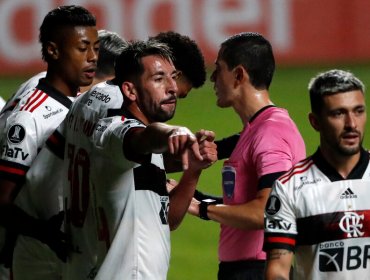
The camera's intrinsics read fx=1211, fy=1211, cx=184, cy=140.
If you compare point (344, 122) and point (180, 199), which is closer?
point (344, 122)

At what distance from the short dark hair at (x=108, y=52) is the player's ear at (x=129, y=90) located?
1.71 meters

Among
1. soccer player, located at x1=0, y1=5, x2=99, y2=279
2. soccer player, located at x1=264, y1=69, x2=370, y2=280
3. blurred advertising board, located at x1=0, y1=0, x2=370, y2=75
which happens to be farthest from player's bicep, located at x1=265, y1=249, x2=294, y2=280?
blurred advertising board, located at x1=0, y1=0, x2=370, y2=75

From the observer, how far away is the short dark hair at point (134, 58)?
561cm

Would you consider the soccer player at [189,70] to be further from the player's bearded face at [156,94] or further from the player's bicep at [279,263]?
the player's bicep at [279,263]

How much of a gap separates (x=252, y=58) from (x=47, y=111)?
3.82 ft

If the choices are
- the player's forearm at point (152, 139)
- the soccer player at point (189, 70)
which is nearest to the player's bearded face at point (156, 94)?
the player's forearm at point (152, 139)

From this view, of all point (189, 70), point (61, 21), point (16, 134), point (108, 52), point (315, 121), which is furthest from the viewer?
point (108, 52)

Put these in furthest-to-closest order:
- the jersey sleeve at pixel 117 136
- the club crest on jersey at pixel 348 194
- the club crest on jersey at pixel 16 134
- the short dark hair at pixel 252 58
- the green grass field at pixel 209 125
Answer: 1. the green grass field at pixel 209 125
2. the short dark hair at pixel 252 58
3. the club crest on jersey at pixel 16 134
4. the club crest on jersey at pixel 348 194
5. the jersey sleeve at pixel 117 136

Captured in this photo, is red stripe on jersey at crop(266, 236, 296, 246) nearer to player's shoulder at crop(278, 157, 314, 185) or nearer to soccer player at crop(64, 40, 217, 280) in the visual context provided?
player's shoulder at crop(278, 157, 314, 185)

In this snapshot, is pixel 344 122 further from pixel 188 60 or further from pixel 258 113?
pixel 188 60

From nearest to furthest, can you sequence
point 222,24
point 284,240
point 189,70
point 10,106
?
1. point 284,240
2. point 10,106
3. point 189,70
4. point 222,24

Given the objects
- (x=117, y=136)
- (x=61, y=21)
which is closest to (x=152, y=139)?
(x=117, y=136)

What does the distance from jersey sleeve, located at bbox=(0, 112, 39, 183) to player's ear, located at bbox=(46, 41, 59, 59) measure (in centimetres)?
45

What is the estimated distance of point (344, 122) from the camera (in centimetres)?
545
